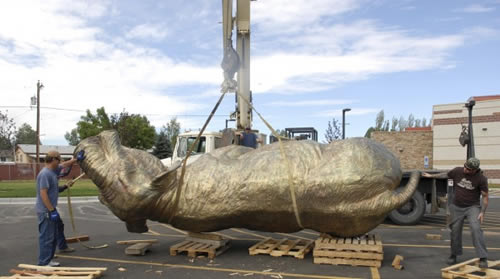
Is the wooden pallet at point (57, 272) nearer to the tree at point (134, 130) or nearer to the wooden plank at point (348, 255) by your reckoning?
the wooden plank at point (348, 255)

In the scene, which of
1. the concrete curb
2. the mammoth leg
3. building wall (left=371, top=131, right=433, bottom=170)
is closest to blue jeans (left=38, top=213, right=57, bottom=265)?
the mammoth leg

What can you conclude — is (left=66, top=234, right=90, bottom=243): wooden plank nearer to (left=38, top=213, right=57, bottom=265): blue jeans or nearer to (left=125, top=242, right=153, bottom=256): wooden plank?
(left=125, top=242, right=153, bottom=256): wooden plank

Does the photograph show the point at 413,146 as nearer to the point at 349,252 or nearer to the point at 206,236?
the point at 349,252

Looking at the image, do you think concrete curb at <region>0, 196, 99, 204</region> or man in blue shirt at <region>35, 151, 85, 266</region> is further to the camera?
concrete curb at <region>0, 196, 99, 204</region>

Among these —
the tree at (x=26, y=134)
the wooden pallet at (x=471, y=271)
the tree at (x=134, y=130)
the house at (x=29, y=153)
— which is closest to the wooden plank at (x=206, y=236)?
the wooden pallet at (x=471, y=271)

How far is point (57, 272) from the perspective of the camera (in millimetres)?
5387

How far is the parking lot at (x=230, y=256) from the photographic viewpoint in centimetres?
559

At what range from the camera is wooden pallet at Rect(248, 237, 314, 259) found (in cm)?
636

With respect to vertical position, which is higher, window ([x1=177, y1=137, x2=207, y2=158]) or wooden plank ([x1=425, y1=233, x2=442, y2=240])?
window ([x1=177, y1=137, x2=207, y2=158])

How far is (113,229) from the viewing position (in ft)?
31.5

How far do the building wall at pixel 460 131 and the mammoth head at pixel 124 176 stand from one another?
26.9 meters

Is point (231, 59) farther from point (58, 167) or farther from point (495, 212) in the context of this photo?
point (495, 212)

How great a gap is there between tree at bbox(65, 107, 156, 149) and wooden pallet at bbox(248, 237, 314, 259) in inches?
1084

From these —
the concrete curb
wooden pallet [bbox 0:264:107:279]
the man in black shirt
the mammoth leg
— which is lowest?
the concrete curb
